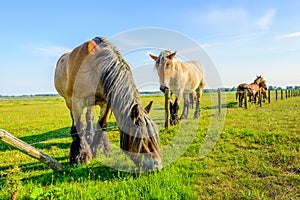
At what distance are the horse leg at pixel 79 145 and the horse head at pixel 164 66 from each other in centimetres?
366

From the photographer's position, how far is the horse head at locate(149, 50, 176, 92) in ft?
25.0

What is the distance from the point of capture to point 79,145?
4.54 meters

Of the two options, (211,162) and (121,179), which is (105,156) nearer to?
(121,179)

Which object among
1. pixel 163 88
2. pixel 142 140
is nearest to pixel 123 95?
pixel 142 140

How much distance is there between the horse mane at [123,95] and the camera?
3.32 metres

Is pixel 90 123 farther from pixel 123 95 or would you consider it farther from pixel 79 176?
pixel 123 95

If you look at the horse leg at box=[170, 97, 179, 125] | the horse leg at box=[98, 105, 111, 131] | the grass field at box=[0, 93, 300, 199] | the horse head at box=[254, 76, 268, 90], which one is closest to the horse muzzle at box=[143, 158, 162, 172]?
the grass field at box=[0, 93, 300, 199]

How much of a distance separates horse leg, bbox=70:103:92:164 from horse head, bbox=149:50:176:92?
366cm

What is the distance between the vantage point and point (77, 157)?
445 centimetres

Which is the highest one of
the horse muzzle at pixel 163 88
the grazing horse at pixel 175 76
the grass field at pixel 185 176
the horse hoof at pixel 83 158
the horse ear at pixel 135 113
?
the grazing horse at pixel 175 76

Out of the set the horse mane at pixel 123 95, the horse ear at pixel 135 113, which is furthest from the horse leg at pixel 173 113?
the horse ear at pixel 135 113

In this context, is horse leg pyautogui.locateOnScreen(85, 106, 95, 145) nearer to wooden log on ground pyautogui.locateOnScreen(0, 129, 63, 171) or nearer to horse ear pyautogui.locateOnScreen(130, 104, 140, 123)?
wooden log on ground pyautogui.locateOnScreen(0, 129, 63, 171)

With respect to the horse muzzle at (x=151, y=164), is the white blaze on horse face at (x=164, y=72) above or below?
above

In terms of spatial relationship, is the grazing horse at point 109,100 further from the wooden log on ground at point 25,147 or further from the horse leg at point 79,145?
the wooden log on ground at point 25,147
